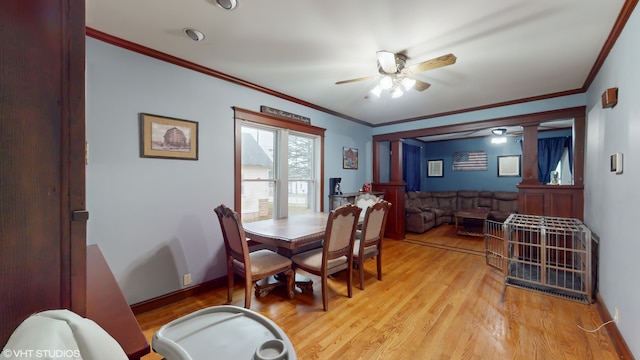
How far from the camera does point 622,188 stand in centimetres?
190

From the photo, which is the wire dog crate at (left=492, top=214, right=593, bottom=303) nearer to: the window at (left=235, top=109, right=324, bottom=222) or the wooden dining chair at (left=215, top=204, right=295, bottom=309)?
the wooden dining chair at (left=215, top=204, right=295, bottom=309)

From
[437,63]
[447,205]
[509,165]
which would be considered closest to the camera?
[437,63]

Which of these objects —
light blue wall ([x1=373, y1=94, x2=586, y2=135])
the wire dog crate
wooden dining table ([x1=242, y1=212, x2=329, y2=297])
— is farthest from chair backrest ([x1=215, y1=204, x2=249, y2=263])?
light blue wall ([x1=373, y1=94, x2=586, y2=135])

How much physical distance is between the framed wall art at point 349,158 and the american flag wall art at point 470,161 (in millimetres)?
4032

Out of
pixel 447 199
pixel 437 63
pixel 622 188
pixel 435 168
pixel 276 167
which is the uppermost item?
pixel 437 63

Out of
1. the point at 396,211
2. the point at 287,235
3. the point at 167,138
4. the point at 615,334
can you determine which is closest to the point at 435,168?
the point at 396,211

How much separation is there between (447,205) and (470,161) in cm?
150

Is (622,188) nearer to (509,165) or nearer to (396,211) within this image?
(396,211)

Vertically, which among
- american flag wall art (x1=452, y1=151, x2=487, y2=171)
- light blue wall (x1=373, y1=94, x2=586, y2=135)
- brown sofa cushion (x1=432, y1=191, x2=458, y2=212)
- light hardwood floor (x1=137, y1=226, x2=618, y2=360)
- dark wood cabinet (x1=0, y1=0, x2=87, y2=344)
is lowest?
light hardwood floor (x1=137, y1=226, x2=618, y2=360)

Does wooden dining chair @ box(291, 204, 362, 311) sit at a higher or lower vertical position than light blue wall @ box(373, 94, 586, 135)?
lower

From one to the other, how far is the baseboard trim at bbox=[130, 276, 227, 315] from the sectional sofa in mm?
4268

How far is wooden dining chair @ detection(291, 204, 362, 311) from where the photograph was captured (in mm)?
2416

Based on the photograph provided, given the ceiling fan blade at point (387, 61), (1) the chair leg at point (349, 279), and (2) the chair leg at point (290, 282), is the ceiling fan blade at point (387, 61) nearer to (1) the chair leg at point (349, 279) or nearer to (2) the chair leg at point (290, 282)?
(1) the chair leg at point (349, 279)

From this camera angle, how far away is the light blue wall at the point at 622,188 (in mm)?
1673
